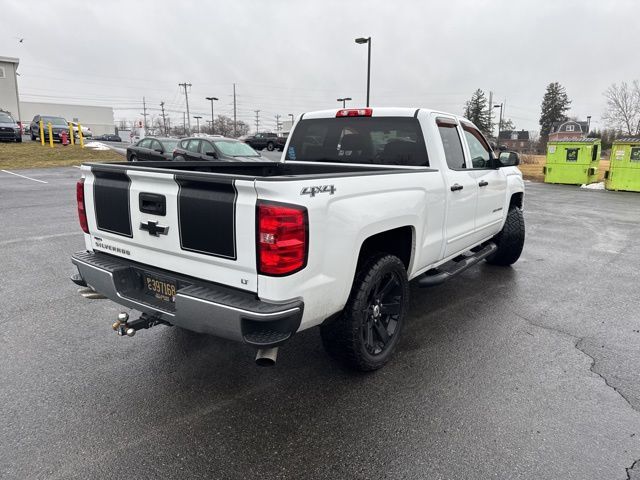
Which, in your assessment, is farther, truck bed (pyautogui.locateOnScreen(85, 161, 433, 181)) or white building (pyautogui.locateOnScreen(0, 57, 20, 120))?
white building (pyautogui.locateOnScreen(0, 57, 20, 120))

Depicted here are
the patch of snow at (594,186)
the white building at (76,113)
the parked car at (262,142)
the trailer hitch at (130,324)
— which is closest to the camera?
the trailer hitch at (130,324)

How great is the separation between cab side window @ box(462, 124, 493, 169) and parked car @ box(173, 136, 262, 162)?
9.91m

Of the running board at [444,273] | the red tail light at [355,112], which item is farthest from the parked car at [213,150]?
the running board at [444,273]

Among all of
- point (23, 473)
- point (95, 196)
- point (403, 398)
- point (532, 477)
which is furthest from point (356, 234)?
point (23, 473)

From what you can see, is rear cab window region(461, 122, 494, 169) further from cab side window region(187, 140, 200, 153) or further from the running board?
cab side window region(187, 140, 200, 153)

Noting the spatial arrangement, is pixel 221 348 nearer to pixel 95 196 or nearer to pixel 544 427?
pixel 95 196

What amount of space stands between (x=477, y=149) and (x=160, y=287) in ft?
12.3

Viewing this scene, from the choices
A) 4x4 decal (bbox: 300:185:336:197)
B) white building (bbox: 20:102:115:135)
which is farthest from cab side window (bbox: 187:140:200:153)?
white building (bbox: 20:102:115:135)

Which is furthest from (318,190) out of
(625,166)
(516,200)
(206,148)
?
(625,166)

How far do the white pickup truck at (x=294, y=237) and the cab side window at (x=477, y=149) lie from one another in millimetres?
403

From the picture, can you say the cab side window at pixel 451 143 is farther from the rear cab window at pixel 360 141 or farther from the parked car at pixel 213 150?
the parked car at pixel 213 150

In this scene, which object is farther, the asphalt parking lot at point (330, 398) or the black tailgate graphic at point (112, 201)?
the black tailgate graphic at point (112, 201)

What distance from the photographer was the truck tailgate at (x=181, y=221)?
96.0 inches

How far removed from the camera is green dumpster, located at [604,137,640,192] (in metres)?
15.9
